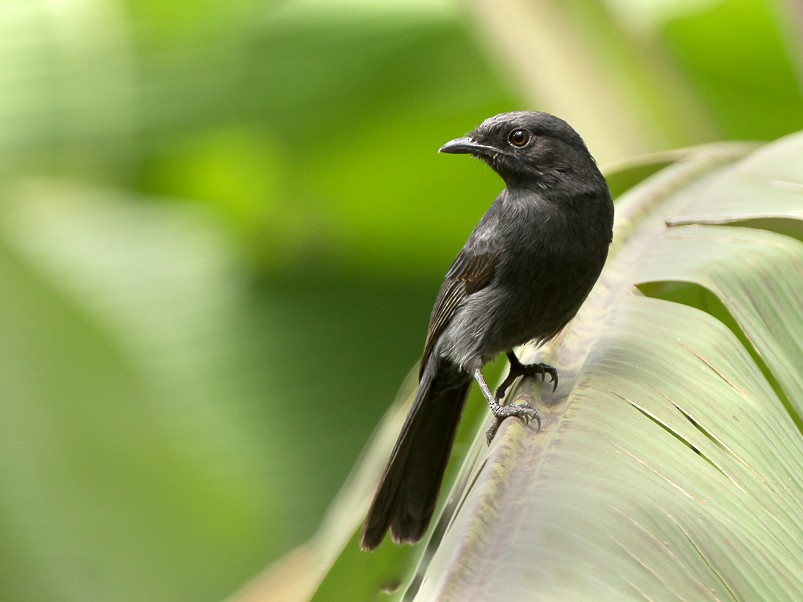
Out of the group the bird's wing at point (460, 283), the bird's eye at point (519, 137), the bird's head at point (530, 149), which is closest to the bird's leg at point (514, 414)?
the bird's wing at point (460, 283)

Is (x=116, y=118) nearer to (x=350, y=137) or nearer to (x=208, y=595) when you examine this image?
(x=350, y=137)

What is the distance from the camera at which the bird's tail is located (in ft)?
8.06

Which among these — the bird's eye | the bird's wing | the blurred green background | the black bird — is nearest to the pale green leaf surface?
the black bird

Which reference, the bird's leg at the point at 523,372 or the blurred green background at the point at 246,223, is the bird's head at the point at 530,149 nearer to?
the bird's leg at the point at 523,372

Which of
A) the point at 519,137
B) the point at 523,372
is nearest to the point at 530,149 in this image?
the point at 519,137

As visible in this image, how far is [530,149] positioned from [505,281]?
387 millimetres

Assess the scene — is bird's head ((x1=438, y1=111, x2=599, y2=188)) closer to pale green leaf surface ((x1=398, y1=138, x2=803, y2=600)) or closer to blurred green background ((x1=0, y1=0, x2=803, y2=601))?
pale green leaf surface ((x1=398, y1=138, x2=803, y2=600))

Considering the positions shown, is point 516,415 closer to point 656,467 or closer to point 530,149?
point 656,467

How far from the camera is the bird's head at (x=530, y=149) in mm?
2756

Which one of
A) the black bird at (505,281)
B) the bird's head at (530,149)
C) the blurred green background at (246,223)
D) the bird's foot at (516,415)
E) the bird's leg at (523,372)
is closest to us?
the bird's foot at (516,415)

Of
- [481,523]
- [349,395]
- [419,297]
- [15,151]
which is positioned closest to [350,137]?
[419,297]

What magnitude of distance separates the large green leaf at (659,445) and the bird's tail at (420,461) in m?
0.07

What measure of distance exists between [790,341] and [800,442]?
0.83ft

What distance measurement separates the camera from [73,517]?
392 centimetres
